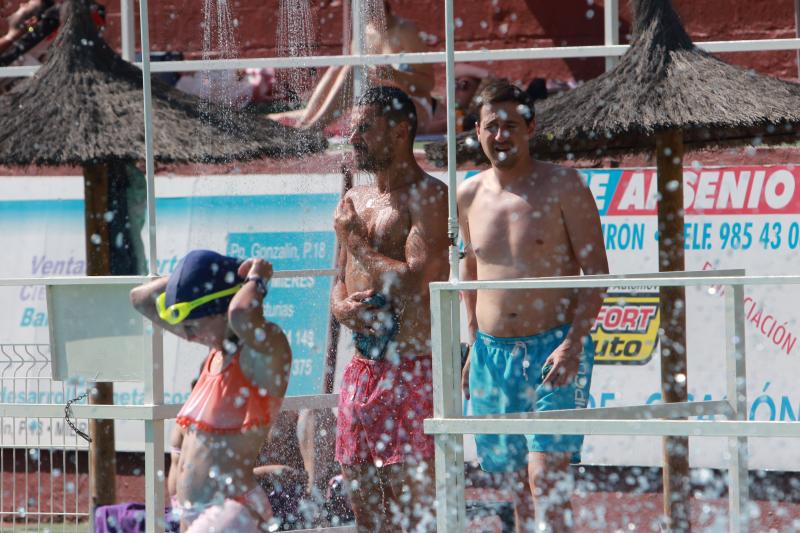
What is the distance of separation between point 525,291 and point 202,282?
170cm

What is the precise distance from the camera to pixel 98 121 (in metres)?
6.78

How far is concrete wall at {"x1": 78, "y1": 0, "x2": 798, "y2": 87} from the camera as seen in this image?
945 cm

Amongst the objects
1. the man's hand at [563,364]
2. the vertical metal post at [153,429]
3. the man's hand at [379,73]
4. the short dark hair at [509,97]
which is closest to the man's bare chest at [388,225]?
the short dark hair at [509,97]

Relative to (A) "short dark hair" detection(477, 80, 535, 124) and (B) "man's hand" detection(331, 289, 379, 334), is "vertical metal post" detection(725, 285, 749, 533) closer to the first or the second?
(A) "short dark hair" detection(477, 80, 535, 124)

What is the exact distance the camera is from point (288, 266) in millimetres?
8055

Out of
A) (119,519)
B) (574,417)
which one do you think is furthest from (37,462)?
(574,417)

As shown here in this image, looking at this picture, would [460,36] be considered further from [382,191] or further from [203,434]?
[203,434]

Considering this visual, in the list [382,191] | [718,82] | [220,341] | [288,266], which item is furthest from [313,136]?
[220,341]

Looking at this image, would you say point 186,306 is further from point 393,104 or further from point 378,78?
point 378,78

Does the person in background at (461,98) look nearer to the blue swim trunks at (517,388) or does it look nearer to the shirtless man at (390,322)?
the shirtless man at (390,322)

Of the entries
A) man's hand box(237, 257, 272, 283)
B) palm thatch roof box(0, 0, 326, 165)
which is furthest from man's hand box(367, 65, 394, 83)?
man's hand box(237, 257, 272, 283)

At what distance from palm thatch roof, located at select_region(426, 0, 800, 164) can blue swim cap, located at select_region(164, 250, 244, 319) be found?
84.1 inches

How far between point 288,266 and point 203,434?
3.68 m

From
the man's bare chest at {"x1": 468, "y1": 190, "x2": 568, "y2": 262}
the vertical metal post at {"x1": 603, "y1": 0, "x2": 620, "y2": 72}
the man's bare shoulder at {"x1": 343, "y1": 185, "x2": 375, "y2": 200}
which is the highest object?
the vertical metal post at {"x1": 603, "y1": 0, "x2": 620, "y2": 72}
